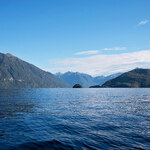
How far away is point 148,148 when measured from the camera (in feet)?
52.4

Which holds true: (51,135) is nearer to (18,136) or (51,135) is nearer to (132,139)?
(18,136)

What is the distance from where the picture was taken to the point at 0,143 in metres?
17.0

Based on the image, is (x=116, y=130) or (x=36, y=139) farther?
(x=116, y=130)

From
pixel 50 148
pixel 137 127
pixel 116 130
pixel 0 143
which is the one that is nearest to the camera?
pixel 50 148

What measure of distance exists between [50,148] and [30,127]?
9426 millimetres

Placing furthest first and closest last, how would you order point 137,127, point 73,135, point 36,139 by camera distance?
1. point 137,127
2. point 73,135
3. point 36,139

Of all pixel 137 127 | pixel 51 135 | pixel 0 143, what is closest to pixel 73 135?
pixel 51 135

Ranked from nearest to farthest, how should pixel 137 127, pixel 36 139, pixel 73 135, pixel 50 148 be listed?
1. pixel 50 148
2. pixel 36 139
3. pixel 73 135
4. pixel 137 127

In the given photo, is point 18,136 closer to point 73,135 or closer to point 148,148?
point 73,135

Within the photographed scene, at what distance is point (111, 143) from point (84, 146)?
11.7ft

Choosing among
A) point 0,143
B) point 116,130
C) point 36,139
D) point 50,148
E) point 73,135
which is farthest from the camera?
point 116,130

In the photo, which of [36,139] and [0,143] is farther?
[36,139]

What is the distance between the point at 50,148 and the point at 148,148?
11.3m

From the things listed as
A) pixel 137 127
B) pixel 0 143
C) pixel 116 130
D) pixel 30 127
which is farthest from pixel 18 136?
pixel 137 127
